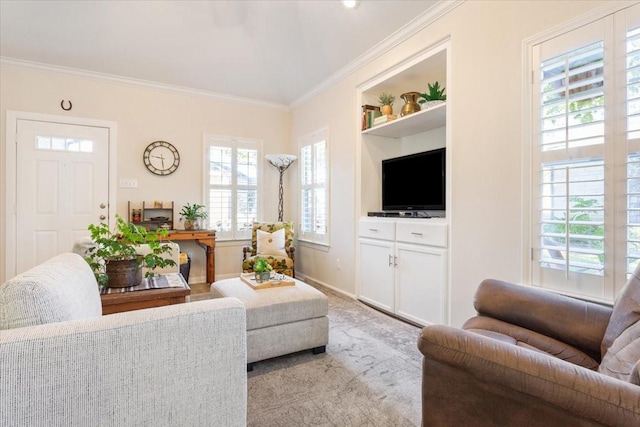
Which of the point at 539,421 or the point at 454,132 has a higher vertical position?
the point at 454,132

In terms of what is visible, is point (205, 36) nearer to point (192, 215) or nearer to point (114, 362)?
point (192, 215)

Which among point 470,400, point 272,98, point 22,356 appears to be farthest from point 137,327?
point 272,98

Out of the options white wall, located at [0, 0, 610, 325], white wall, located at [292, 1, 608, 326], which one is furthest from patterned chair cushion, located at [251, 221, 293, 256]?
white wall, located at [292, 1, 608, 326]

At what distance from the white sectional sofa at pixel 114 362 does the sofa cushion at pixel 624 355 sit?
4.18 ft

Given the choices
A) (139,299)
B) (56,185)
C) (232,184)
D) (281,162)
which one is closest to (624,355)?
(139,299)

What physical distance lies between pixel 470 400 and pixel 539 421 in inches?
7.3

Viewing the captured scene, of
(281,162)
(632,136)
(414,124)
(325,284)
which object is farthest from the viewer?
(281,162)

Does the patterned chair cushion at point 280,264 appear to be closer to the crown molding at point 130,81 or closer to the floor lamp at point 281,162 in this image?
the floor lamp at point 281,162

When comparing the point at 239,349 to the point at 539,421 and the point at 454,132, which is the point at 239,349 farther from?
the point at 454,132

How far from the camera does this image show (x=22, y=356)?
0.80m

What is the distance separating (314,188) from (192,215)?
173cm

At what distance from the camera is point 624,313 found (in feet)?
4.19

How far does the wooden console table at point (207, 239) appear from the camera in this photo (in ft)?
13.3

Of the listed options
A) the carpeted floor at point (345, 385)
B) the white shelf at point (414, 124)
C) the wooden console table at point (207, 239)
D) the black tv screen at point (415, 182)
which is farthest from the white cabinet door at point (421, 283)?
the wooden console table at point (207, 239)
